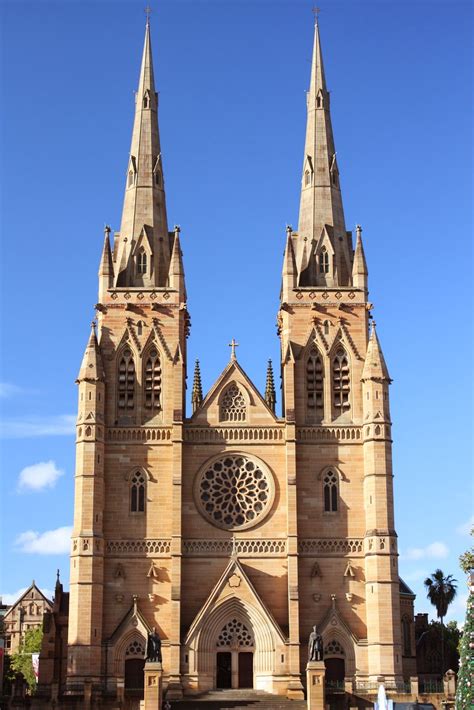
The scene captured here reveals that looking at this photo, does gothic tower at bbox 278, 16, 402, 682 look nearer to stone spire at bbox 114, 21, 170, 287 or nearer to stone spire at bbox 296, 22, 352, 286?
stone spire at bbox 296, 22, 352, 286

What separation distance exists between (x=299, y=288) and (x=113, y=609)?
60.4ft

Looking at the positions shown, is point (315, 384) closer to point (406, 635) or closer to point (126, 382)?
point (126, 382)

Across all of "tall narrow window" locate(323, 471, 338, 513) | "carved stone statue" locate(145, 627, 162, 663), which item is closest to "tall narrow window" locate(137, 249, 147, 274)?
"tall narrow window" locate(323, 471, 338, 513)

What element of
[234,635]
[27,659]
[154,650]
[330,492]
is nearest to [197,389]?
[330,492]

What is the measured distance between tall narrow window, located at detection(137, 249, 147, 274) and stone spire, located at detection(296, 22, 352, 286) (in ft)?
A: 26.3

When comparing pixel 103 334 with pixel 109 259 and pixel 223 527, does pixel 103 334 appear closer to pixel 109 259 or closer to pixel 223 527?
pixel 109 259

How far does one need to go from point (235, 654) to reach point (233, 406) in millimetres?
11920

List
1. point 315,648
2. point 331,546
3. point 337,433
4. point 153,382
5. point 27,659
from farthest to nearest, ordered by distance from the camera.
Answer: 1. point 27,659
2. point 153,382
3. point 337,433
4. point 331,546
5. point 315,648

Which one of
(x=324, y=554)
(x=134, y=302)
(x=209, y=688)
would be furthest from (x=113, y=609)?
(x=134, y=302)

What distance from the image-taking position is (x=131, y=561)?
2168 inches

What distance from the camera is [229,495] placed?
56.3 m

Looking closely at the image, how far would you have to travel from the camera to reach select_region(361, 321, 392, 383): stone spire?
56.6 m

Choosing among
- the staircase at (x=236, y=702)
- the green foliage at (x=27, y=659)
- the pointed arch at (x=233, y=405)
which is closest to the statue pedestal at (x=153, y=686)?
the staircase at (x=236, y=702)

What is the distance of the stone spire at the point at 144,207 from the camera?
2355 inches
